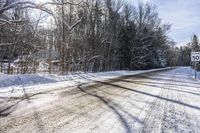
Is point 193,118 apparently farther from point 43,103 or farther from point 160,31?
point 160,31

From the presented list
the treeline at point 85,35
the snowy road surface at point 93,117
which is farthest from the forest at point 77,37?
the snowy road surface at point 93,117

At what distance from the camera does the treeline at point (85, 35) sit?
19.5 m

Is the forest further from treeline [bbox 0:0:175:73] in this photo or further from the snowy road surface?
the snowy road surface

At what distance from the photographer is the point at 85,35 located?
129 ft

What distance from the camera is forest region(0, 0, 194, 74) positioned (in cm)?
1880

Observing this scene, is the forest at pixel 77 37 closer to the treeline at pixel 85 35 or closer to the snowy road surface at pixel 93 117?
the treeline at pixel 85 35

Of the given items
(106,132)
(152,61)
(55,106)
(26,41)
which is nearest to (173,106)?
(55,106)

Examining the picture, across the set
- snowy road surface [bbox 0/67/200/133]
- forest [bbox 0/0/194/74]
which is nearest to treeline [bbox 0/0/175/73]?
forest [bbox 0/0/194/74]

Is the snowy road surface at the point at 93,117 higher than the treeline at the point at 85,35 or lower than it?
lower

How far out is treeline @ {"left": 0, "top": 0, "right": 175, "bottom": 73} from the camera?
19484 mm

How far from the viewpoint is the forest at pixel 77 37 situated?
18.8 m

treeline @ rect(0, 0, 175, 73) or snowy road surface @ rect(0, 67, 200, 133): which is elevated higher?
treeline @ rect(0, 0, 175, 73)

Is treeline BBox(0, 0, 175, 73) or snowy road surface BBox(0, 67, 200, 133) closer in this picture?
snowy road surface BBox(0, 67, 200, 133)

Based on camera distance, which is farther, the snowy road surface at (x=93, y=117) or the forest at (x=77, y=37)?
the forest at (x=77, y=37)
